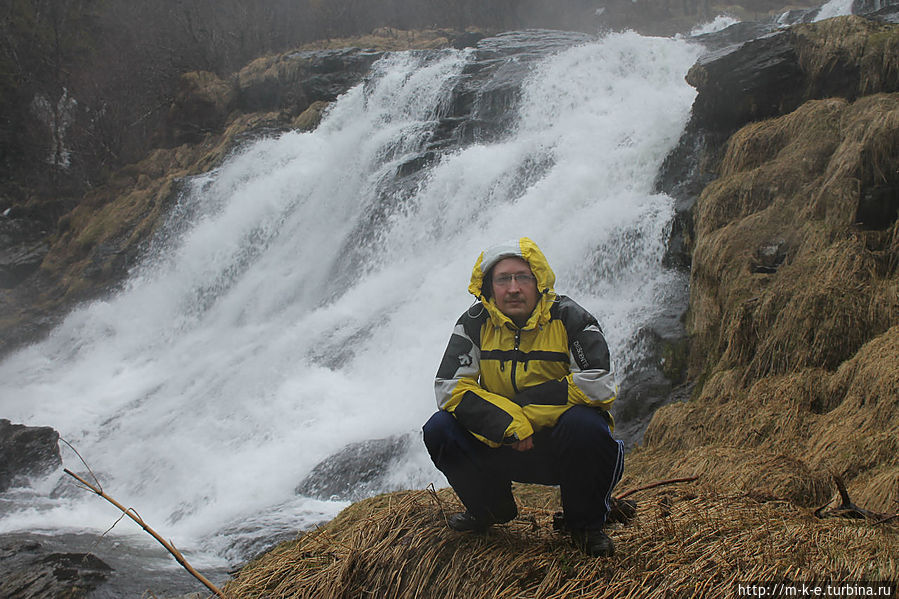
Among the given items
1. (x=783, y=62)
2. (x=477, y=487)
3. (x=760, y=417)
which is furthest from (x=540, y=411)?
(x=783, y=62)

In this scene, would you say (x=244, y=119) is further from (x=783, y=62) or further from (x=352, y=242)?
(x=783, y=62)

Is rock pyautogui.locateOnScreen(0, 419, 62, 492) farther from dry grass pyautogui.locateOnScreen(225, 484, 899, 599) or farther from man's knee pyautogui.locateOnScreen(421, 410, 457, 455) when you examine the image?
man's knee pyautogui.locateOnScreen(421, 410, 457, 455)

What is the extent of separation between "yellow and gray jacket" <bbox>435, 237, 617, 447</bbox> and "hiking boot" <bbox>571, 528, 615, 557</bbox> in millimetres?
398

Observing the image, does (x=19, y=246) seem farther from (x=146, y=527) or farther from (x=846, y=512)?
(x=846, y=512)

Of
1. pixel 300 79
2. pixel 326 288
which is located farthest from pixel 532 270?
pixel 300 79

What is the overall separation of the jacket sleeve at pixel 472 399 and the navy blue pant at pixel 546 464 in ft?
0.23

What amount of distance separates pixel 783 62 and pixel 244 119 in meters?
16.1

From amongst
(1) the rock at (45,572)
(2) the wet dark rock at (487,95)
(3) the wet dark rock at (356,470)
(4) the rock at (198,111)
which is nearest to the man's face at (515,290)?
(1) the rock at (45,572)

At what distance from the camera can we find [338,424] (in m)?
7.27

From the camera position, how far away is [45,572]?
4555mm

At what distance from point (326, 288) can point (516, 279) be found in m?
9.14

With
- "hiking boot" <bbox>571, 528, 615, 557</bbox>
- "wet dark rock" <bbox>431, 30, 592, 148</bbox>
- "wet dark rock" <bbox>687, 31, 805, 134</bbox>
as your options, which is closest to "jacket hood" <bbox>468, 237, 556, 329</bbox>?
"hiking boot" <bbox>571, 528, 615, 557</bbox>

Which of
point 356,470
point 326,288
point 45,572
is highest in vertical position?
point 326,288

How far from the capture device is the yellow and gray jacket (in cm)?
215
